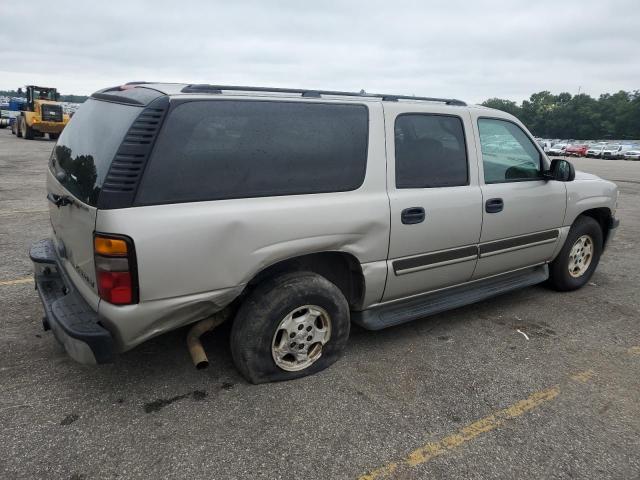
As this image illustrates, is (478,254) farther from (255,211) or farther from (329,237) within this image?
(255,211)

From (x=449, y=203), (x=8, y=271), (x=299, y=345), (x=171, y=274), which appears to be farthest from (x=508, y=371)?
(x=8, y=271)

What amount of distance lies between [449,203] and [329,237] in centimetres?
101

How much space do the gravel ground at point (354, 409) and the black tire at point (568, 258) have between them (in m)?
0.74

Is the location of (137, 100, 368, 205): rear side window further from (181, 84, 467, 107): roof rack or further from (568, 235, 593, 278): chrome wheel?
(568, 235, 593, 278): chrome wheel

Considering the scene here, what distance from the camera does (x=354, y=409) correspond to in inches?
108

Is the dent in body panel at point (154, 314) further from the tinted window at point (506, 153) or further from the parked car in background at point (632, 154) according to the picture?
the parked car in background at point (632, 154)

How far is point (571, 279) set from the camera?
4.73m

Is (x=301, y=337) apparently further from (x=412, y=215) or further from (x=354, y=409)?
(x=412, y=215)

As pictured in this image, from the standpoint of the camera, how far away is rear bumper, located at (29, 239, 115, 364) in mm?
2400

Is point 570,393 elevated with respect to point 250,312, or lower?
lower

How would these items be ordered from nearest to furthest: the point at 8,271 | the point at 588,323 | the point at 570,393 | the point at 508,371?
1. the point at 570,393
2. the point at 508,371
3. the point at 588,323
4. the point at 8,271

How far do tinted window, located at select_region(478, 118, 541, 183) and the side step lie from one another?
84 cm

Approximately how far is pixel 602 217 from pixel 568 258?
2.34 ft

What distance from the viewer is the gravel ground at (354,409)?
7.60 ft
